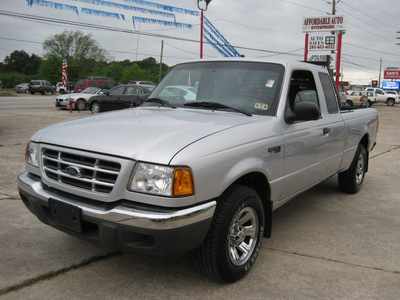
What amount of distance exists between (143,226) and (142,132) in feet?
2.33

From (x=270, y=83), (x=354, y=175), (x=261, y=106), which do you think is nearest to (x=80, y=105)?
(x=354, y=175)

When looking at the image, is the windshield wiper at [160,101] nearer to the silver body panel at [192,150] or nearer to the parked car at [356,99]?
the silver body panel at [192,150]

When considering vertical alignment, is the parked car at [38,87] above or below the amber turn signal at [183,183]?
above

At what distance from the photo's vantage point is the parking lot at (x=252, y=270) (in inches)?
109

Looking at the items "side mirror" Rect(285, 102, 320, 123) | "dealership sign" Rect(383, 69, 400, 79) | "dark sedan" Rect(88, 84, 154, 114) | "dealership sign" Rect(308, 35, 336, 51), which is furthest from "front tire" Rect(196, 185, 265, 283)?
"dealership sign" Rect(383, 69, 400, 79)

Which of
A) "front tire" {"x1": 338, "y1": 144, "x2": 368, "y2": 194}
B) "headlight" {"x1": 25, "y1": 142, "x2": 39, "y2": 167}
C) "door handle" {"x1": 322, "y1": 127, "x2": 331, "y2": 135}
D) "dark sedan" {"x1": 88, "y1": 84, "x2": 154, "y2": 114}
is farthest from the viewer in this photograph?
"dark sedan" {"x1": 88, "y1": 84, "x2": 154, "y2": 114}

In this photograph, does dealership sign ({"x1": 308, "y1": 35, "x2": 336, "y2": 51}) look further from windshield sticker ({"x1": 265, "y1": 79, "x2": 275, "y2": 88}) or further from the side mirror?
the side mirror

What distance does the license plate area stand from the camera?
99.8 inches

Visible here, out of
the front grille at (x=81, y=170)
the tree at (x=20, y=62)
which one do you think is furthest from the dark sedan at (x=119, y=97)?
the tree at (x=20, y=62)

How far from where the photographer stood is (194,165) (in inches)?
94.2

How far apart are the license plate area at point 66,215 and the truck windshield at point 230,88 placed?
1588 mm

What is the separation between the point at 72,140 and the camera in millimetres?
2697

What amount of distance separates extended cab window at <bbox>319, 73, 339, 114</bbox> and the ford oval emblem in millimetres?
3015

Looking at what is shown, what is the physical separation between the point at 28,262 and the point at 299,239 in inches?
99.5
